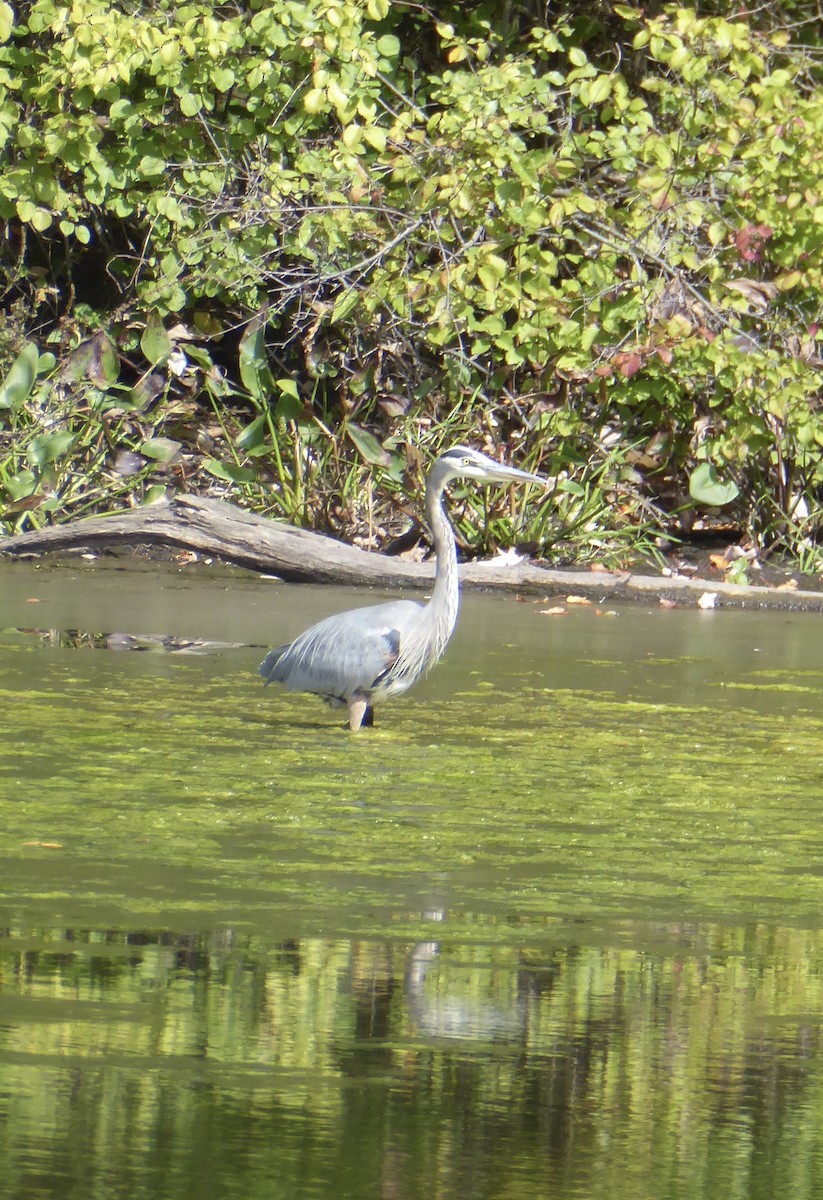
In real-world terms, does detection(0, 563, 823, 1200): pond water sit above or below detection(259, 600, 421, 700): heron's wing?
below

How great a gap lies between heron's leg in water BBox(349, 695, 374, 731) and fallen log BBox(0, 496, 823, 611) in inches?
125

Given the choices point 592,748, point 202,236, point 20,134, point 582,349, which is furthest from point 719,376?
point 592,748

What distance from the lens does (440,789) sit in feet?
17.6

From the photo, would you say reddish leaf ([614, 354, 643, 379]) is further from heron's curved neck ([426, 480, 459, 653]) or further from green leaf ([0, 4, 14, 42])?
green leaf ([0, 4, 14, 42])

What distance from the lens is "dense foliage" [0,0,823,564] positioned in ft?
35.9

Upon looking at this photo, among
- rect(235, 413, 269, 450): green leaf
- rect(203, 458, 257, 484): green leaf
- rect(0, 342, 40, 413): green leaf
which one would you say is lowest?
rect(203, 458, 257, 484): green leaf

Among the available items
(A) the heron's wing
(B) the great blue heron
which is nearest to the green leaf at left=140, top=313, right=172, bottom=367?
(B) the great blue heron

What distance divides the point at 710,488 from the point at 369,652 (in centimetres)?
514

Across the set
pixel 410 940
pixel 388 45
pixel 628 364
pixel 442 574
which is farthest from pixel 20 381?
pixel 410 940

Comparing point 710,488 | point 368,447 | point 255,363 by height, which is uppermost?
point 255,363

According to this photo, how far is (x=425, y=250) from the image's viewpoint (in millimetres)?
11492

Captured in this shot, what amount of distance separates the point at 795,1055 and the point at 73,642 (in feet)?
16.5

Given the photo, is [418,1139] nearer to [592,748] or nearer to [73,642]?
[592,748]

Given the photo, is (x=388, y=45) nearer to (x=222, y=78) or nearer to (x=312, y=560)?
(x=222, y=78)
